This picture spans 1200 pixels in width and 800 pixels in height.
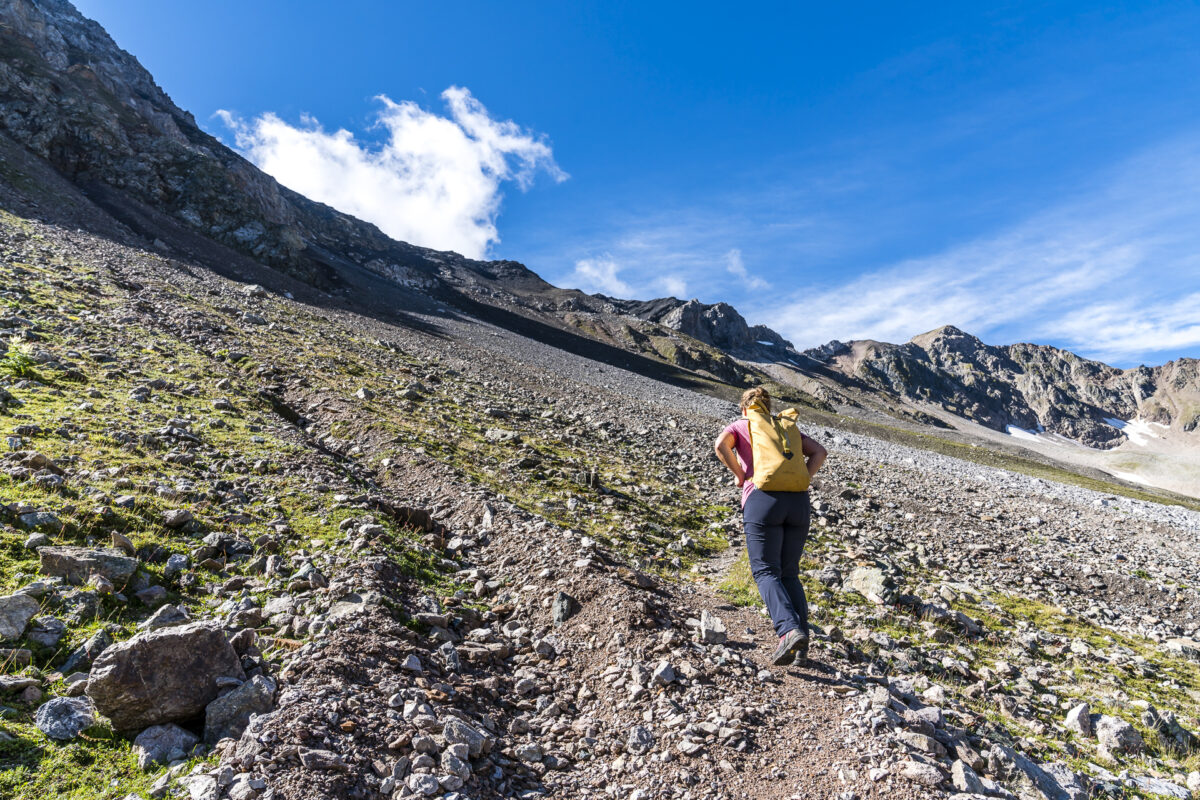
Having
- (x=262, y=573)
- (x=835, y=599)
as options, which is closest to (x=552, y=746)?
(x=262, y=573)

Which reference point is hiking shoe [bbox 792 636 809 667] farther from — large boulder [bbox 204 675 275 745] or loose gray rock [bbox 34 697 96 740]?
loose gray rock [bbox 34 697 96 740]

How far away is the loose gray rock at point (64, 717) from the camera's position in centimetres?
361

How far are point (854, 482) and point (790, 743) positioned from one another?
21.5m

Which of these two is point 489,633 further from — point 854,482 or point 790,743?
point 854,482

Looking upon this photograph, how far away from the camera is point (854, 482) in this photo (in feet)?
77.6

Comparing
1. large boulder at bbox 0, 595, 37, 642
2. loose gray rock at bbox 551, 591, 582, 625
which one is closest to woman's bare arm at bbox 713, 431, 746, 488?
loose gray rock at bbox 551, 591, 582, 625

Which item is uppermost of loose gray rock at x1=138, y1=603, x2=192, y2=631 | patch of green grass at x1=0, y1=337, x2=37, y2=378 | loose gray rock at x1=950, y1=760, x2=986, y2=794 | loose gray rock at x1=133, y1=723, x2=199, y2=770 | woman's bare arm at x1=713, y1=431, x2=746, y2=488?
woman's bare arm at x1=713, y1=431, x2=746, y2=488

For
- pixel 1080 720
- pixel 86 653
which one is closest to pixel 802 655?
pixel 1080 720

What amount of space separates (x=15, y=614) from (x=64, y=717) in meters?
1.36

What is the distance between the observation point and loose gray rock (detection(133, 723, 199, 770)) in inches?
143

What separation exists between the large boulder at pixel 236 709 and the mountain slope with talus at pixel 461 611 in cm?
4

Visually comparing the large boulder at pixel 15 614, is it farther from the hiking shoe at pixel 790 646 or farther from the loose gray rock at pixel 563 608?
the hiking shoe at pixel 790 646

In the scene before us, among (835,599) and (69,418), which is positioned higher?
(69,418)

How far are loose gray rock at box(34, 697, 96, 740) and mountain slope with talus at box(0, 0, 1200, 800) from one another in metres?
0.02
